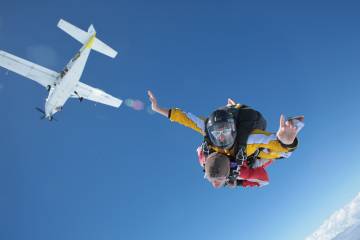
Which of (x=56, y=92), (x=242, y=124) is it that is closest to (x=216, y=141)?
(x=242, y=124)

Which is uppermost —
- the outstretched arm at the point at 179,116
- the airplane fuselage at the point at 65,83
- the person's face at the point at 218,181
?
the airplane fuselage at the point at 65,83

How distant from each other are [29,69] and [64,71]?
19.1ft

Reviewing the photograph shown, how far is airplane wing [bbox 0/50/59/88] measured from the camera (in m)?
41.4

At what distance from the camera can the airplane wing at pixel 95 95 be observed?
150 feet

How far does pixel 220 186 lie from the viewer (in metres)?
6.79

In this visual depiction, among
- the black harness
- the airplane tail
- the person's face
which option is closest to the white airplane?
the airplane tail

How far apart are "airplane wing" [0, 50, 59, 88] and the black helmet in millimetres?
39248

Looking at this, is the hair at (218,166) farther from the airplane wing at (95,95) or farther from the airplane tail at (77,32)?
the airplane wing at (95,95)

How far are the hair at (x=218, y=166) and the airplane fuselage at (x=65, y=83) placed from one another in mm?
35630

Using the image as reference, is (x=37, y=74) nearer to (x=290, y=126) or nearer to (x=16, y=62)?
(x=16, y=62)

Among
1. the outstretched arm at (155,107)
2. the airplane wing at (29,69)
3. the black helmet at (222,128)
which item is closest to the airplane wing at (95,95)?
the airplane wing at (29,69)

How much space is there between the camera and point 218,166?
633cm

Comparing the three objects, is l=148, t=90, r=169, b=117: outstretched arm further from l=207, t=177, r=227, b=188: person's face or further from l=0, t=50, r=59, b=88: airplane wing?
l=0, t=50, r=59, b=88: airplane wing

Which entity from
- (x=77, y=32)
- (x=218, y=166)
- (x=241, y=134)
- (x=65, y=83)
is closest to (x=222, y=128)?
(x=241, y=134)
